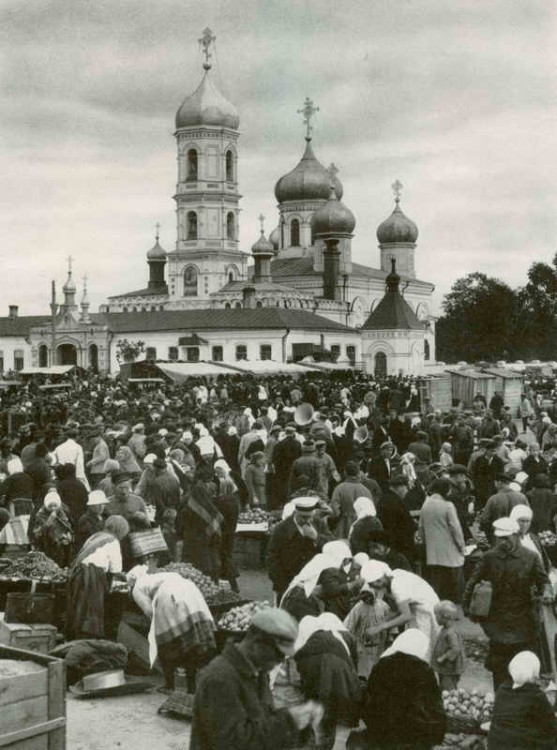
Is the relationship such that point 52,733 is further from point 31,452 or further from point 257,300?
point 257,300

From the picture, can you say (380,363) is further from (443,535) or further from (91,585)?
(91,585)

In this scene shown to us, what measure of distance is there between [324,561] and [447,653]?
994 mm

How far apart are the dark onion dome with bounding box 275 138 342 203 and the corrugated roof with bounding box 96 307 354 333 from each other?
1480 cm

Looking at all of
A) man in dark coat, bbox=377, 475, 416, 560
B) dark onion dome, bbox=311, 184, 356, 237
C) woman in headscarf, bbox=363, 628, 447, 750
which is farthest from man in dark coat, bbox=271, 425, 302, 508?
dark onion dome, bbox=311, 184, 356, 237

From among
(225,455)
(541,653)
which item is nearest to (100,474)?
(225,455)

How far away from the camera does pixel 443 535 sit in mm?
9383

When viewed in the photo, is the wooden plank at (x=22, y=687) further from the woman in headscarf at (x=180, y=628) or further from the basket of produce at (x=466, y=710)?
the basket of produce at (x=466, y=710)

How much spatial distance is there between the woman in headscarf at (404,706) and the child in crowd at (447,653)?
1350 millimetres

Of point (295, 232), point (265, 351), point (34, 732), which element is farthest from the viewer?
point (295, 232)

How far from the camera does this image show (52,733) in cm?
538

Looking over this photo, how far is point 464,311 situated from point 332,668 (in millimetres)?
72639

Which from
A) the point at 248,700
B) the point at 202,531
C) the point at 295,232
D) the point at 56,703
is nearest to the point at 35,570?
the point at 202,531

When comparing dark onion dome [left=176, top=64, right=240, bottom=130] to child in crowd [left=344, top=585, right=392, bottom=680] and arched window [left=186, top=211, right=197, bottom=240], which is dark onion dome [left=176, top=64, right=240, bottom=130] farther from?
child in crowd [left=344, top=585, right=392, bottom=680]

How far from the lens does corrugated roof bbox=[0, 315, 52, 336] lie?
64887 millimetres
